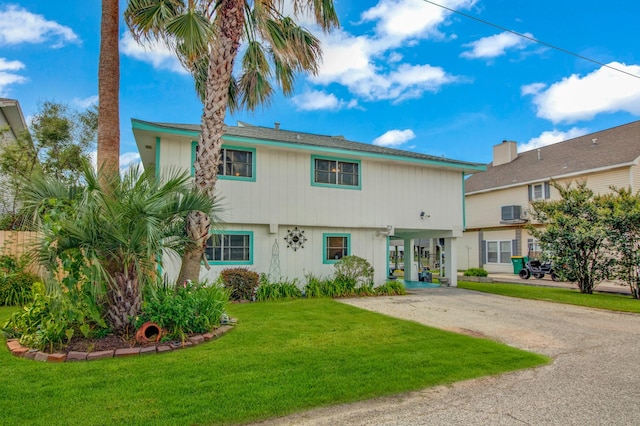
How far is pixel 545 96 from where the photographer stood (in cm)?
1927

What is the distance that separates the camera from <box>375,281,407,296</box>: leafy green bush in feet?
38.4

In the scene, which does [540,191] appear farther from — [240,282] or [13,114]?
[13,114]

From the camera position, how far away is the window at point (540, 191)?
20938 mm

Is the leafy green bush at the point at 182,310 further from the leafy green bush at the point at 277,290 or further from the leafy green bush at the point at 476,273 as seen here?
the leafy green bush at the point at 476,273

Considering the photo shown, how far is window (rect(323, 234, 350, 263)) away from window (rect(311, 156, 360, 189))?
1.66m

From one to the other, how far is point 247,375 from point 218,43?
6034 mm

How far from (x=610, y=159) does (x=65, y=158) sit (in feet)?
81.6

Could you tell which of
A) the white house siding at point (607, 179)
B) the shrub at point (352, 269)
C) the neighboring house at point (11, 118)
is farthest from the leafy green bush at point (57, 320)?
the white house siding at point (607, 179)

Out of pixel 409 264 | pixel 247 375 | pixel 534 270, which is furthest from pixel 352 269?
pixel 534 270

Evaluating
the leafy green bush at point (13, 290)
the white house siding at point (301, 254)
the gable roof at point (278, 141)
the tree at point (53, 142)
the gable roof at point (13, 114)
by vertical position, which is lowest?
the leafy green bush at point (13, 290)

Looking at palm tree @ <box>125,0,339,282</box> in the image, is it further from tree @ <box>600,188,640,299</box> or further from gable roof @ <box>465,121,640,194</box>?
gable roof @ <box>465,121,640,194</box>

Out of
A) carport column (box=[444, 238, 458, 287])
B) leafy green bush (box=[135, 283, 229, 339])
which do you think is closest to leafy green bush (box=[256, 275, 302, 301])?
leafy green bush (box=[135, 283, 229, 339])

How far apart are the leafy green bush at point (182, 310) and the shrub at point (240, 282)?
327 cm

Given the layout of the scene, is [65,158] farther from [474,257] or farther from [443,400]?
[474,257]
